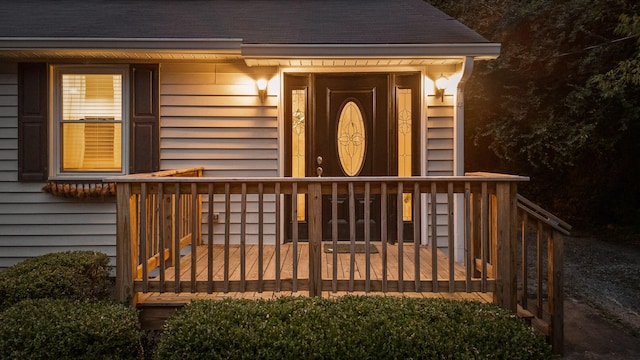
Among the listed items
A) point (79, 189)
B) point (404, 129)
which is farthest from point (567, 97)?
point (79, 189)

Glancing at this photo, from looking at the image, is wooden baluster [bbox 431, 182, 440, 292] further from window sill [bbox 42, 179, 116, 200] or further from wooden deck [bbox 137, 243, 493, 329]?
window sill [bbox 42, 179, 116, 200]

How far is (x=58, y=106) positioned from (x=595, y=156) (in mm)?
10018

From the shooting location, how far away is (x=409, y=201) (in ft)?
18.0

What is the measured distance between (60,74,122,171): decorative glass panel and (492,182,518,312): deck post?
13.8 ft

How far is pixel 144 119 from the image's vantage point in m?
5.25

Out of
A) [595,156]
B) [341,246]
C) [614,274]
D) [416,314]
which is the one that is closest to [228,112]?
[341,246]

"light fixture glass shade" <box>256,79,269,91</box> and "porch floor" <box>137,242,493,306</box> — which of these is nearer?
"porch floor" <box>137,242,493,306</box>

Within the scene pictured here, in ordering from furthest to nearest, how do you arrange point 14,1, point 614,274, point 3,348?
point 614,274
point 14,1
point 3,348

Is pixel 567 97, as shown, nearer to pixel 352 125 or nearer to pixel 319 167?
pixel 352 125

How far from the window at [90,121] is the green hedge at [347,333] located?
9.67 feet

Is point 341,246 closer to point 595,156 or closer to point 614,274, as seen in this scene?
point 614,274

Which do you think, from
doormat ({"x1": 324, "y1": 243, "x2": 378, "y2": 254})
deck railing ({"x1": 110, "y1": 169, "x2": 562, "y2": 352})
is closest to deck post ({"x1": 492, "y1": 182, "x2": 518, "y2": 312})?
deck railing ({"x1": 110, "y1": 169, "x2": 562, "y2": 352})

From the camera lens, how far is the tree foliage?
25.6 ft

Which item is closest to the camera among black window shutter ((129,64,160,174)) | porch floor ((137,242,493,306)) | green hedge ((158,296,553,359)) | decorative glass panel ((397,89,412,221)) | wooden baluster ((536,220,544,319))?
green hedge ((158,296,553,359))
